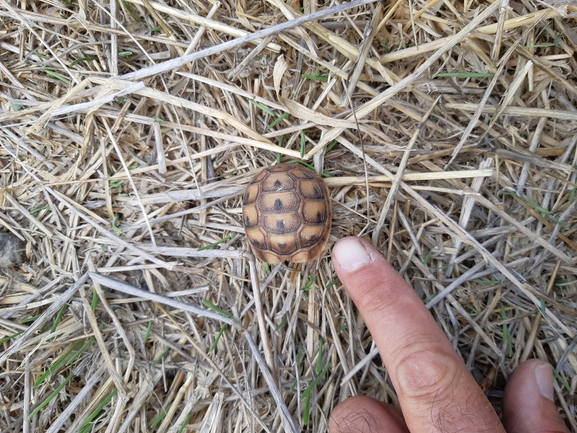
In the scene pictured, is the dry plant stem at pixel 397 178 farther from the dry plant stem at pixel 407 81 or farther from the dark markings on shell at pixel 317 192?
the dark markings on shell at pixel 317 192

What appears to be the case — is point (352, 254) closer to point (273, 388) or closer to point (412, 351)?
point (412, 351)

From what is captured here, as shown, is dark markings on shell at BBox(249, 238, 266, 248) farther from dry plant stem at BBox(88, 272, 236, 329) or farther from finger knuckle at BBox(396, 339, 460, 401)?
finger knuckle at BBox(396, 339, 460, 401)

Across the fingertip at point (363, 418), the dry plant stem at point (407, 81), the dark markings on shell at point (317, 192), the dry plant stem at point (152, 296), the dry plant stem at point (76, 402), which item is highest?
the dry plant stem at point (407, 81)

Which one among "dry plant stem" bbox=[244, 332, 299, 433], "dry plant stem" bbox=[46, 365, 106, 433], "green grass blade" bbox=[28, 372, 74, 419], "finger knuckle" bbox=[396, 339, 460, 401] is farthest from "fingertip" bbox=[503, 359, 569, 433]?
"green grass blade" bbox=[28, 372, 74, 419]

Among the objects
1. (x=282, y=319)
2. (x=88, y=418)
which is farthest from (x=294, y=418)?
(x=88, y=418)

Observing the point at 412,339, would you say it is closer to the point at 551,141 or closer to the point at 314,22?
the point at 551,141

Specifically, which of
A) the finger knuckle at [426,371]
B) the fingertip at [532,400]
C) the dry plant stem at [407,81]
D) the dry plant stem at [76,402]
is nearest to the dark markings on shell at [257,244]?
the dry plant stem at [407,81]

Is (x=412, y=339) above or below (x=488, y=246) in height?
below
